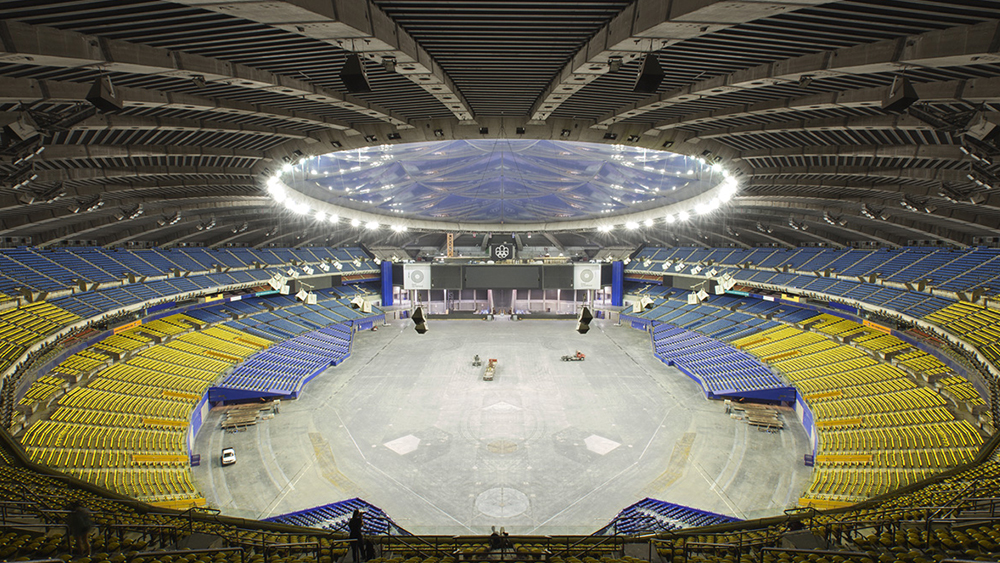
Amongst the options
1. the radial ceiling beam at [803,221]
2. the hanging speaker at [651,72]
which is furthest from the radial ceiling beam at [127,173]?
the radial ceiling beam at [803,221]

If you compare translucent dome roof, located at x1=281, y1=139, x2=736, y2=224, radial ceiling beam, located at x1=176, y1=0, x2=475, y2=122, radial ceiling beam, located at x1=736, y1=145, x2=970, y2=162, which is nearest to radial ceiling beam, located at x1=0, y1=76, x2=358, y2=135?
radial ceiling beam, located at x1=176, y1=0, x2=475, y2=122

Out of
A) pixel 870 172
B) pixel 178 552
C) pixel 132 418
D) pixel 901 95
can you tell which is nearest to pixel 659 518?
pixel 901 95

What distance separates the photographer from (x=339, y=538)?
939 centimetres

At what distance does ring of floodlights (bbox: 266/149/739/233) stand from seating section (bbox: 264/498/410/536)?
15054 millimetres

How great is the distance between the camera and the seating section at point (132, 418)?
1438 centimetres

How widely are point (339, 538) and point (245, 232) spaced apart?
39579mm

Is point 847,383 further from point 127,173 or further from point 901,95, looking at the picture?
point 127,173

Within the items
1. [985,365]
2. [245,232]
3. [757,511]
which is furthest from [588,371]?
[245,232]

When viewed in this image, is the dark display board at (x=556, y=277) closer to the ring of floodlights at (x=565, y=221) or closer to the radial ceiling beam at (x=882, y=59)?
the ring of floodlights at (x=565, y=221)

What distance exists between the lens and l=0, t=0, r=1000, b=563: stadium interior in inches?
276

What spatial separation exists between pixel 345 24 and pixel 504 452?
1737cm

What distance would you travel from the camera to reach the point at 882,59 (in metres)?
6.79

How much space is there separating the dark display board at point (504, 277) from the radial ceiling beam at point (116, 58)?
38.1 m

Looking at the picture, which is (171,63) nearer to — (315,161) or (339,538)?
(339,538)
